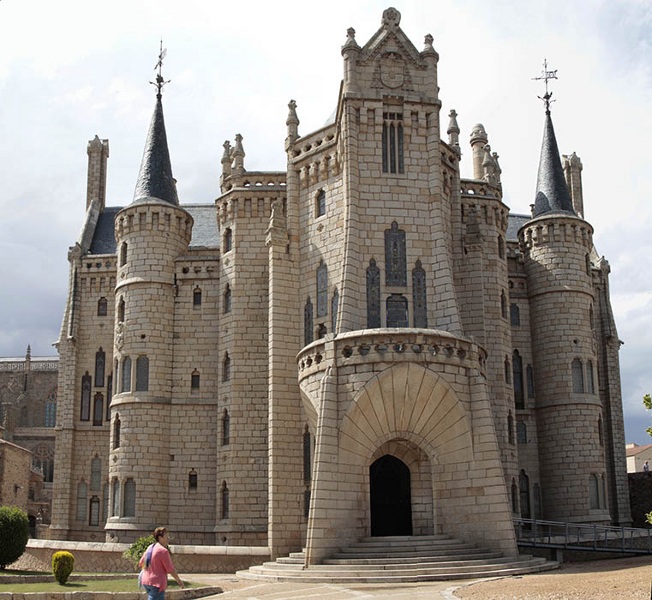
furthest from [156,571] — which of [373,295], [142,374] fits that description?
[142,374]

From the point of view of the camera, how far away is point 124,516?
→ 36156 millimetres

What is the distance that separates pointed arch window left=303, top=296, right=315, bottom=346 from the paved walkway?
→ 10.3 m

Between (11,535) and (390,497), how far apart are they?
12716 millimetres

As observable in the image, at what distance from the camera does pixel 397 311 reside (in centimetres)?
3105

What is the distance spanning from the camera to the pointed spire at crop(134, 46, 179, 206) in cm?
4028

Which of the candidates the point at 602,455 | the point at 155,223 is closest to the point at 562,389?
the point at 602,455

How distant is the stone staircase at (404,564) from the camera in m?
24.3

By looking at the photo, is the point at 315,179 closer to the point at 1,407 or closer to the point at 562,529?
the point at 562,529

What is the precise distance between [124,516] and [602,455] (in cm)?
2077

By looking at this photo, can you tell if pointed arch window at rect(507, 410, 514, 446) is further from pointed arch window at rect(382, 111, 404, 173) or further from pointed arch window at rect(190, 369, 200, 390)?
pointed arch window at rect(190, 369, 200, 390)

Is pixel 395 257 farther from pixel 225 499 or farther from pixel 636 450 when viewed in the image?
pixel 636 450

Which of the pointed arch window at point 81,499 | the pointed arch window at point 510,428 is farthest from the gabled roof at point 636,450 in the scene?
the pointed arch window at point 81,499

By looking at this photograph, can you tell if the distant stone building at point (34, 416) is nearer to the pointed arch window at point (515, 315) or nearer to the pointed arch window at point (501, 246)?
the pointed arch window at point (515, 315)

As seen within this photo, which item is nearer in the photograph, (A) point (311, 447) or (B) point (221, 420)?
(A) point (311, 447)
